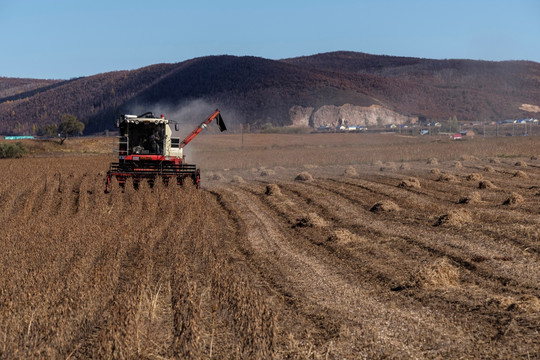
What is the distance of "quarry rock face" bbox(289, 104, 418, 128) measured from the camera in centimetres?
11769

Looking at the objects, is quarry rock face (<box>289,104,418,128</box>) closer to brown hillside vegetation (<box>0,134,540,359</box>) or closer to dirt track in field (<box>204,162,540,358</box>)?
brown hillside vegetation (<box>0,134,540,359</box>)

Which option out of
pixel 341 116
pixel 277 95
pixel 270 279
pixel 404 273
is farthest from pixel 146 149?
pixel 277 95

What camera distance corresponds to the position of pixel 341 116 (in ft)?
391

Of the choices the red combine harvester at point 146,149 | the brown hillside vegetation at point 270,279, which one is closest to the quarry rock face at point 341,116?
the red combine harvester at point 146,149

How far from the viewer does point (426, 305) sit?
307 inches

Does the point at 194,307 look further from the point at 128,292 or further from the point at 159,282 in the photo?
the point at 159,282

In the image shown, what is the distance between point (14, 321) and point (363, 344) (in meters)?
3.39

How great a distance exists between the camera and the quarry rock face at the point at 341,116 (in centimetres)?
11769

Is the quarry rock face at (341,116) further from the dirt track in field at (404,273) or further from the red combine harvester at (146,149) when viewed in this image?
the dirt track in field at (404,273)

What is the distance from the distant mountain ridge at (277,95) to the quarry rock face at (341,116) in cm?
18

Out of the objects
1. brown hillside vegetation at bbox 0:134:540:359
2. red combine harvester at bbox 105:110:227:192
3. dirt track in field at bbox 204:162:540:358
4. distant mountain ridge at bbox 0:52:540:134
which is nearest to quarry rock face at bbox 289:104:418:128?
distant mountain ridge at bbox 0:52:540:134

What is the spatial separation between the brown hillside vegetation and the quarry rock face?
99.2 meters

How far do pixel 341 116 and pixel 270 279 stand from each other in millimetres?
111141

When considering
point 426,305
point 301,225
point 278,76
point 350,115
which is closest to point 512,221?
point 301,225
